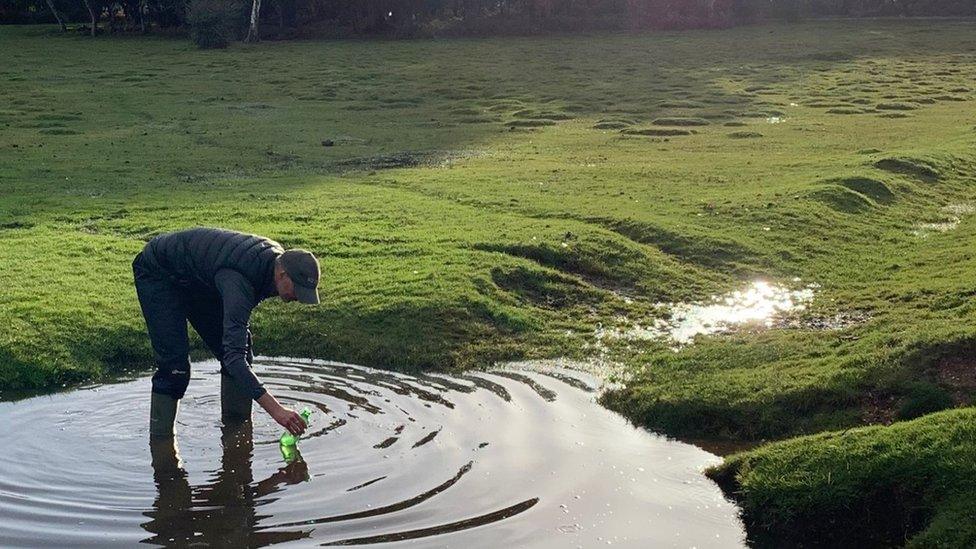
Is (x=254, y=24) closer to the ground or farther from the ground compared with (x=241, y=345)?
farther from the ground

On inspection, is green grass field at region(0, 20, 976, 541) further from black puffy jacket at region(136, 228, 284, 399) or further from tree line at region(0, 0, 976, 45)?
tree line at region(0, 0, 976, 45)

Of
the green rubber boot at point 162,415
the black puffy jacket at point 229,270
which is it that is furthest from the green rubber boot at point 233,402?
the black puffy jacket at point 229,270

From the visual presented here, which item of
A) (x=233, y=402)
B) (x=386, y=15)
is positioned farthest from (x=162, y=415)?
(x=386, y=15)

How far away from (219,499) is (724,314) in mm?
7594

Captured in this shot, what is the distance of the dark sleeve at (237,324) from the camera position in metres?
8.68

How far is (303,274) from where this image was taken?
8.67m

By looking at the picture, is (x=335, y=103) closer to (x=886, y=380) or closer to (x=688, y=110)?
(x=688, y=110)

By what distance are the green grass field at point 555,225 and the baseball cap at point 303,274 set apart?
3799 millimetres

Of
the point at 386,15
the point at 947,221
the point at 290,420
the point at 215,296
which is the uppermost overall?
the point at 386,15

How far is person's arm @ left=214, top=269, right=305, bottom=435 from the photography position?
8625 millimetres

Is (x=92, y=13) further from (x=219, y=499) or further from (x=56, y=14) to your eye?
(x=219, y=499)

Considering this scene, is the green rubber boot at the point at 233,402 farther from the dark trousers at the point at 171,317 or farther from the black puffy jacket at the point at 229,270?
the black puffy jacket at the point at 229,270

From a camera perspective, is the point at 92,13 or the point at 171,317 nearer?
the point at 171,317

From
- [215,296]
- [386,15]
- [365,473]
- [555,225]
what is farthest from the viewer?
[386,15]
